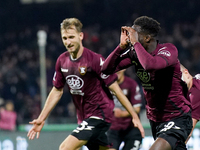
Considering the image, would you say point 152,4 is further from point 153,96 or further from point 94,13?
point 153,96

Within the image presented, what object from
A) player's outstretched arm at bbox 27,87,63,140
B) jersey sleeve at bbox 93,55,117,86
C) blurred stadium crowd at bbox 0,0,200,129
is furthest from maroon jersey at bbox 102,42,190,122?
blurred stadium crowd at bbox 0,0,200,129

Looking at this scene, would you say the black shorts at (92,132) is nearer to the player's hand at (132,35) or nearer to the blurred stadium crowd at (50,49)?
the player's hand at (132,35)

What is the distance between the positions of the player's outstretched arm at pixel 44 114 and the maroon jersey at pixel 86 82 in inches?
5.1

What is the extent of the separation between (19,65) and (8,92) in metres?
3.06

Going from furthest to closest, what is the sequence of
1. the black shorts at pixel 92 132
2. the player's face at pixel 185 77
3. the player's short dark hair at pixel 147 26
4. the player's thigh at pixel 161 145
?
the black shorts at pixel 92 132, the player's face at pixel 185 77, the player's short dark hair at pixel 147 26, the player's thigh at pixel 161 145

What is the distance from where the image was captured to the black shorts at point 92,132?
17.5 ft

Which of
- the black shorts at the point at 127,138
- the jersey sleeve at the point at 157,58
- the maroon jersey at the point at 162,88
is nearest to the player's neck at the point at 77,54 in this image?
the maroon jersey at the point at 162,88

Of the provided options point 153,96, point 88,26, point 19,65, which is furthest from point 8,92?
point 153,96

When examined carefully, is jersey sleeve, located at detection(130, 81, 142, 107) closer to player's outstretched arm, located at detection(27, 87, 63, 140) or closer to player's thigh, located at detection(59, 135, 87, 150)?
player's outstretched arm, located at detection(27, 87, 63, 140)

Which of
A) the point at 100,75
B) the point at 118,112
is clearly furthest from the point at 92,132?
the point at 118,112

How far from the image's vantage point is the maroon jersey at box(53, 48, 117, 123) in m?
5.60

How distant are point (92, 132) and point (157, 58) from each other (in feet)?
6.07

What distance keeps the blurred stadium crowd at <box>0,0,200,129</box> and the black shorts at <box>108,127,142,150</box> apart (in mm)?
5532

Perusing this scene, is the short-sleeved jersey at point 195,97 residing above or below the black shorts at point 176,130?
above
